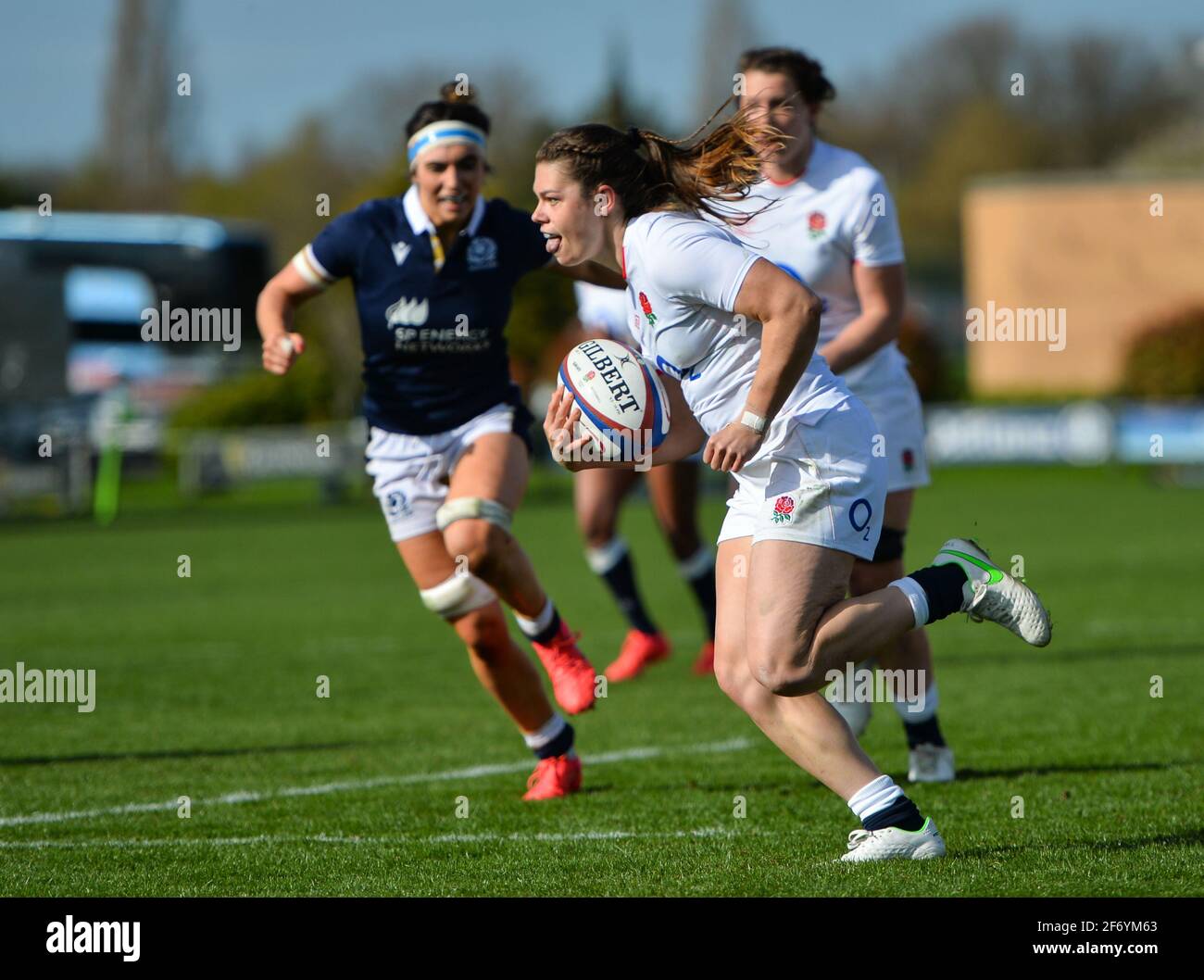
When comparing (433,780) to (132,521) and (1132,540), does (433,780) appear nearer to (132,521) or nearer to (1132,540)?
(1132,540)

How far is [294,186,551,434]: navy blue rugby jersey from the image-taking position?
6.31 meters

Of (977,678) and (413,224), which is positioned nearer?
(413,224)

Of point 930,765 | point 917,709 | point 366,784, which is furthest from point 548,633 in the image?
point 930,765

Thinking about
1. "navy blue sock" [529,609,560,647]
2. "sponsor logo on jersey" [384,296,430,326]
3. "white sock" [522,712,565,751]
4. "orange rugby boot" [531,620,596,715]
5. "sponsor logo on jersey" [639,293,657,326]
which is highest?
"sponsor logo on jersey" [384,296,430,326]

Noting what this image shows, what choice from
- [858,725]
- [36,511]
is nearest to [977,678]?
[858,725]

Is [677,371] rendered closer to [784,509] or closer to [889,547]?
[784,509]

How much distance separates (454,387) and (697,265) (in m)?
2.02

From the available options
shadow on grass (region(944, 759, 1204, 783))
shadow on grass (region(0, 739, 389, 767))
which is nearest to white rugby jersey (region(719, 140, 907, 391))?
shadow on grass (region(944, 759, 1204, 783))

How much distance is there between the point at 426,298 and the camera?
6.31 m

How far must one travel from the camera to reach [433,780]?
256 inches

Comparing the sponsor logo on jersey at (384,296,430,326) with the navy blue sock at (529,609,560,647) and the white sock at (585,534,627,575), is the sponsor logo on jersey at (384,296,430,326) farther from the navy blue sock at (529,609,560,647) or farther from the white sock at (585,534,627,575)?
the white sock at (585,534,627,575)

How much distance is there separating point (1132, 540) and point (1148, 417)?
11265 mm

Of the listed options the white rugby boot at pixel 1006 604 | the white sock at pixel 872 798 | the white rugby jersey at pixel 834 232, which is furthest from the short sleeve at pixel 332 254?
the white sock at pixel 872 798

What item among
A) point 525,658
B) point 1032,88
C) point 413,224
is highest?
point 1032,88
